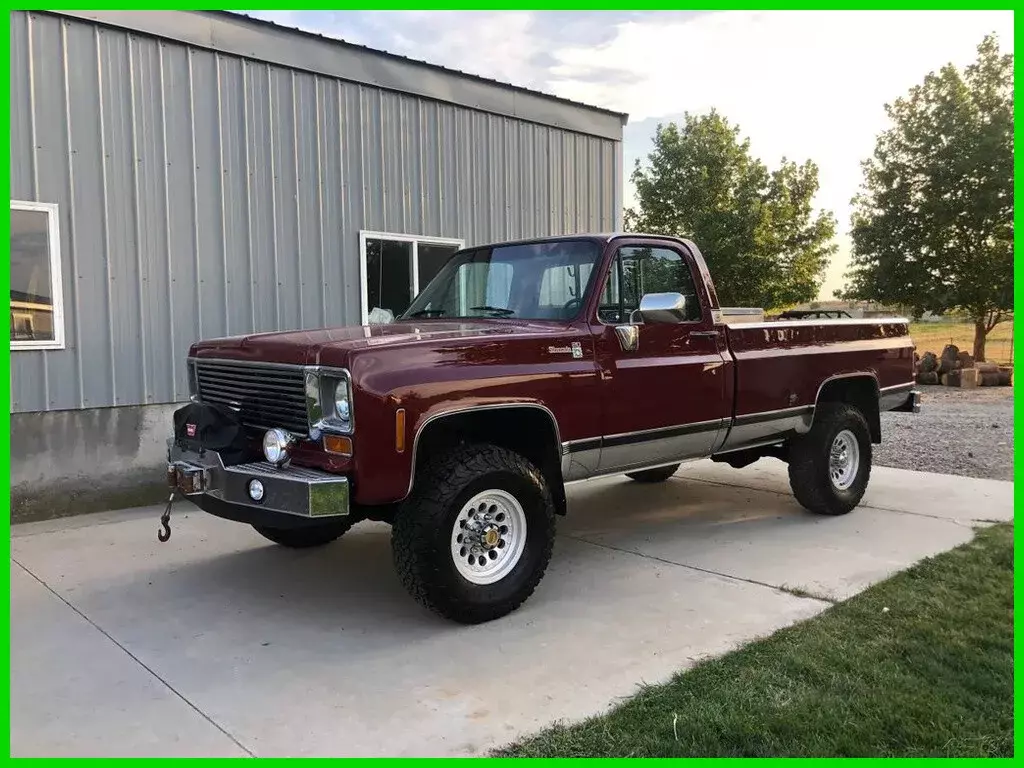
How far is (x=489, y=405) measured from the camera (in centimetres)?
427

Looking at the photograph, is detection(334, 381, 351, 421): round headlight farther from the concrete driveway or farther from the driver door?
the driver door

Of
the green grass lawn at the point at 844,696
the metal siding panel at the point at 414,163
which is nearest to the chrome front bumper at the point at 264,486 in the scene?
the green grass lawn at the point at 844,696

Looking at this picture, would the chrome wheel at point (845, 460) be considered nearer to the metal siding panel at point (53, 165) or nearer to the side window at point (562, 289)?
the side window at point (562, 289)

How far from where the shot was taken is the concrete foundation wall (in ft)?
21.7

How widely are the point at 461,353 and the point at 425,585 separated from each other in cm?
119

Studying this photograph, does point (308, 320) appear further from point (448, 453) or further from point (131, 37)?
point (448, 453)

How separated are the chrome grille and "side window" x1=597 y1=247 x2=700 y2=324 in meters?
1.91

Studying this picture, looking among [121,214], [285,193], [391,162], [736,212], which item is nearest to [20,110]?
[121,214]

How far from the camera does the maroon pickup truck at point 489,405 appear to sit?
3.98 metres

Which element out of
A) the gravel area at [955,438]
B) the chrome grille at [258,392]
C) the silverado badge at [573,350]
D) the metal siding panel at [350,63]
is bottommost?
the gravel area at [955,438]

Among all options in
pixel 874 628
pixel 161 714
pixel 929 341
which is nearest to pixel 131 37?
pixel 161 714

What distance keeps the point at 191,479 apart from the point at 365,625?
47.0 inches

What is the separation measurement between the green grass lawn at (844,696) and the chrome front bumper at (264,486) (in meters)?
1.40

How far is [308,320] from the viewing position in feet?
27.1
